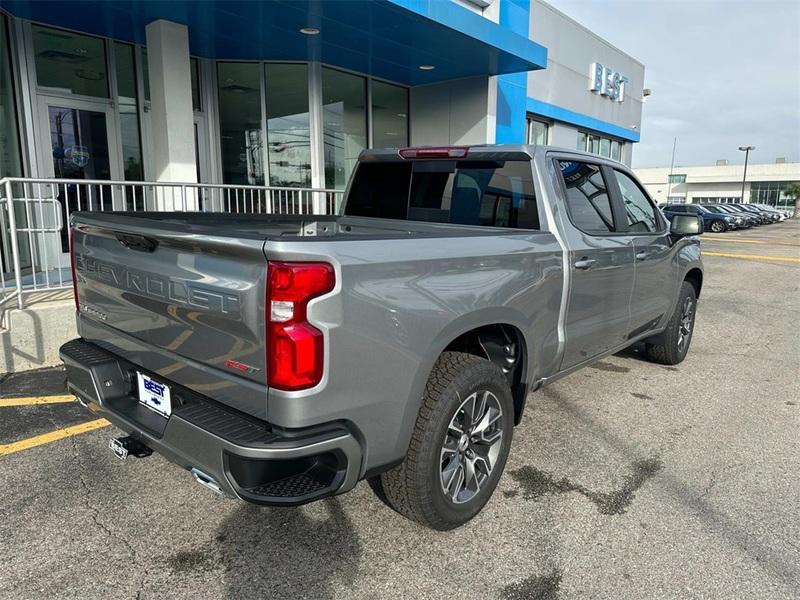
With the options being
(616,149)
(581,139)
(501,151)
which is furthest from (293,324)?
(616,149)

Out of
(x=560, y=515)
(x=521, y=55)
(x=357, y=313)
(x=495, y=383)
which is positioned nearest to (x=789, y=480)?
(x=560, y=515)

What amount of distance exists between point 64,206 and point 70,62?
2.12 m

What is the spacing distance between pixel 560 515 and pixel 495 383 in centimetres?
79

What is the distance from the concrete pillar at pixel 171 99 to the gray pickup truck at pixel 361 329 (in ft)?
15.0

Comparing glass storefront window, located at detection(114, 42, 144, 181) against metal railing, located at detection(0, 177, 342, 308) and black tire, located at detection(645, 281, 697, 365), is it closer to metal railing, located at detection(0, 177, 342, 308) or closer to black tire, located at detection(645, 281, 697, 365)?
metal railing, located at detection(0, 177, 342, 308)

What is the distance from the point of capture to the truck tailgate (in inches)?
83.9

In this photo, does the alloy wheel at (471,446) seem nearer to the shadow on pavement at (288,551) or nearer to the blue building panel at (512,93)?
the shadow on pavement at (288,551)

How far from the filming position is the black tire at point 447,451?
8.48 feet

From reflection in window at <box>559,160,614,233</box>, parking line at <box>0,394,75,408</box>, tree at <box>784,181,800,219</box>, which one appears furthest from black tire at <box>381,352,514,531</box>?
tree at <box>784,181,800,219</box>

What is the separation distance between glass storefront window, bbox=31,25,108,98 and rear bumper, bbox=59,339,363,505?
7851 mm

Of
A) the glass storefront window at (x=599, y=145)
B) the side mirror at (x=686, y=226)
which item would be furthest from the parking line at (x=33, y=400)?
the glass storefront window at (x=599, y=145)

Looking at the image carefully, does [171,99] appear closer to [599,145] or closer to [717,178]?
[599,145]

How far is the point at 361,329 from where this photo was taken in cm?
219

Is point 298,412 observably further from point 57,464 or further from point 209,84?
point 209,84
